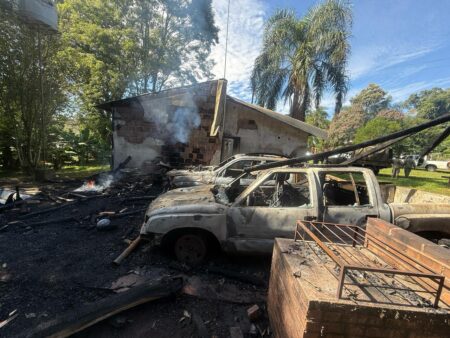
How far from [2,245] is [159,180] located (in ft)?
17.9

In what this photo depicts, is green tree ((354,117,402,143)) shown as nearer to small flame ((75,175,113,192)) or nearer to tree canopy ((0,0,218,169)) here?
tree canopy ((0,0,218,169))

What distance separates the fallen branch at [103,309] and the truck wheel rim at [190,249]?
651mm

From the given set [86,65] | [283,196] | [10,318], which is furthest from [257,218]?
[86,65]

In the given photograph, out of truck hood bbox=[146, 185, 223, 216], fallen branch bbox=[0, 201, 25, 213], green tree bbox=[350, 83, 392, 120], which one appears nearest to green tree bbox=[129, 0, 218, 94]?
fallen branch bbox=[0, 201, 25, 213]

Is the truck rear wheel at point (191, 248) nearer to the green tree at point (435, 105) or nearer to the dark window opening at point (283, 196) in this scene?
the dark window opening at point (283, 196)

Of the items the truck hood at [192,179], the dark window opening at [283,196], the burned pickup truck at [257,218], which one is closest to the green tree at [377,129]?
the truck hood at [192,179]

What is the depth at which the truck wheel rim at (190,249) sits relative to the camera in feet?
12.5

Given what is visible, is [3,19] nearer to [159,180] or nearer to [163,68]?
[159,180]

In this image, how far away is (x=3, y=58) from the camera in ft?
34.4

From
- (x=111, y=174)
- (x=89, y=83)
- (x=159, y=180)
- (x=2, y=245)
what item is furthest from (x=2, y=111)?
(x=2, y=245)

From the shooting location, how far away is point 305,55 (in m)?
15.1

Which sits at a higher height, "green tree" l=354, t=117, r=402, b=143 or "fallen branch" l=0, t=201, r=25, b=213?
"green tree" l=354, t=117, r=402, b=143

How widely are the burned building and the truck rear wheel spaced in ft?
24.1

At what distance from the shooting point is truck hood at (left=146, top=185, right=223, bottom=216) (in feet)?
12.3
